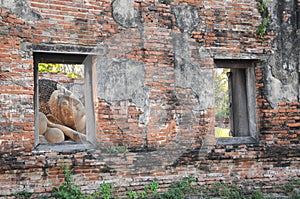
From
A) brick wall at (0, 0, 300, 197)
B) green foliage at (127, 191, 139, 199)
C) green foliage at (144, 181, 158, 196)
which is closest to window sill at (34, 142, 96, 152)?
brick wall at (0, 0, 300, 197)

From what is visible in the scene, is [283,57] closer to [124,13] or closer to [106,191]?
[124,13]

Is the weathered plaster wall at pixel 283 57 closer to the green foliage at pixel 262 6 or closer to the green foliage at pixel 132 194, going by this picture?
the green foliage at pixel 262 6

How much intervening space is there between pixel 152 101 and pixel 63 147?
4.89 ft

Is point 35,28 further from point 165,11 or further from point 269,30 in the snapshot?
point 269,30

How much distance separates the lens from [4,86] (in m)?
4.57

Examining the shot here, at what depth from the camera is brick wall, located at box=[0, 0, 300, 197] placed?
466 centimetres

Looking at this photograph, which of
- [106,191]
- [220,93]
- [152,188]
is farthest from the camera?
[220,93]

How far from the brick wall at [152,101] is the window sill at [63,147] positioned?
9cm

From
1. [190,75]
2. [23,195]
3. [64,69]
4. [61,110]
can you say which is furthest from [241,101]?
[64,69]

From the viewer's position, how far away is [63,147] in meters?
5.00

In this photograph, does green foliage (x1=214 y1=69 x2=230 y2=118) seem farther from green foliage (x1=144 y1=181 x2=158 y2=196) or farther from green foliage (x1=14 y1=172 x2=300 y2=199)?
green foliage (x1=144 y1=181 x2=158 y2=196)

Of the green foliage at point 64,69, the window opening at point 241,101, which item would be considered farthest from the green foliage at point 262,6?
the green foliage at point 64,69

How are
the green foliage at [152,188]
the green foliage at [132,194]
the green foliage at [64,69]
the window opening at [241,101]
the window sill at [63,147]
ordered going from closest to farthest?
1. the window sill at [63,147]
2. the green foliage at [132,194]
3. the green foliage at [152,188]
4. the window opening at [241,101]
5. the green foliage at [64,69]

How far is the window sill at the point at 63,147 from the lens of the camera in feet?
→ 16.0
